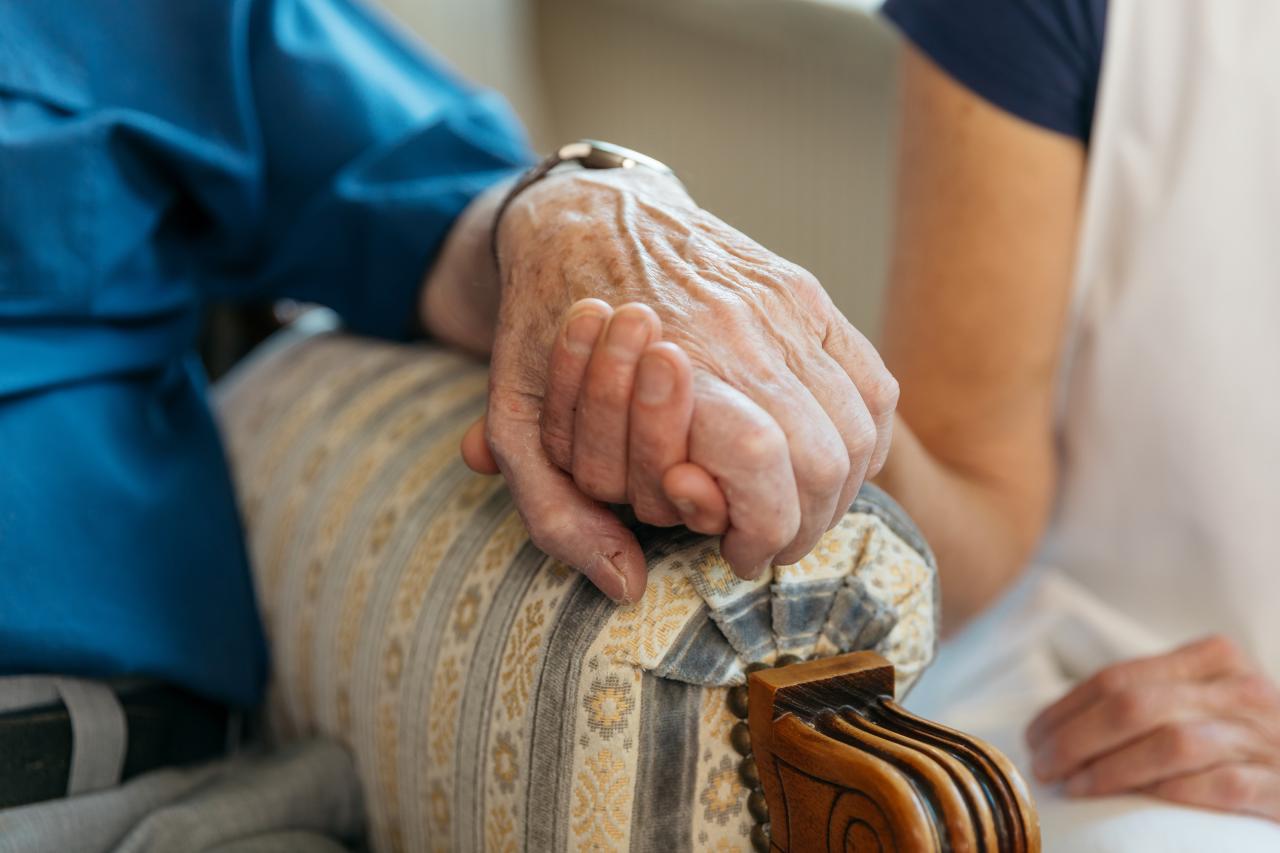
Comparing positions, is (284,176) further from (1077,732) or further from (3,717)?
(1077,732)

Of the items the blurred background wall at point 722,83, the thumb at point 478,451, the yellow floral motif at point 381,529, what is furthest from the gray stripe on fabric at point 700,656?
the blurred background wall at point 722,83

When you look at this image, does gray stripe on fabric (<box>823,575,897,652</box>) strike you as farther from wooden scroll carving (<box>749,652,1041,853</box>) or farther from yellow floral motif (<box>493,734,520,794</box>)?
yellow floral motif (<box>493,734,520,794</box>)

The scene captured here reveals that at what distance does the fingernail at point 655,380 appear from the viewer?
335 mm

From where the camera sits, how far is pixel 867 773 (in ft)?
1.09

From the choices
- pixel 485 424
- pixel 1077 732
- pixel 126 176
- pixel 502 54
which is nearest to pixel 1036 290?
pixel 1077 732

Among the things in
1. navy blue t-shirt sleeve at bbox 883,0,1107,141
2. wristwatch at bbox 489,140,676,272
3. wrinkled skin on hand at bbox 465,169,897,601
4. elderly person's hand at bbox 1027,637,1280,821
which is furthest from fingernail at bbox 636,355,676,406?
navy blue t-shirt sleeve at bbox 883,0,1107,141

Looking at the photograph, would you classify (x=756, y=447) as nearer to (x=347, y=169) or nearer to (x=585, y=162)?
(x=585, y=162)

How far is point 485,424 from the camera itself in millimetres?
419

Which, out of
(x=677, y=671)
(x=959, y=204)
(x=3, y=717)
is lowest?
(x=3, y=717)

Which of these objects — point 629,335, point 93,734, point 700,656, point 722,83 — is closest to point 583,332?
point 629,335

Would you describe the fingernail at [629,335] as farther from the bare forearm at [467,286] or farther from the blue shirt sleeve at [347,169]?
the blue shirt sleeve at [347,169]

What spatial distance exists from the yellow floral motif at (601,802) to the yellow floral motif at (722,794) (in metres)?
0.03

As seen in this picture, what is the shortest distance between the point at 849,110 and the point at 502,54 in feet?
2.03

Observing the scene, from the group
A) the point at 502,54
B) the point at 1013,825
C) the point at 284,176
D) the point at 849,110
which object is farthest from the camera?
the point at 502,54
